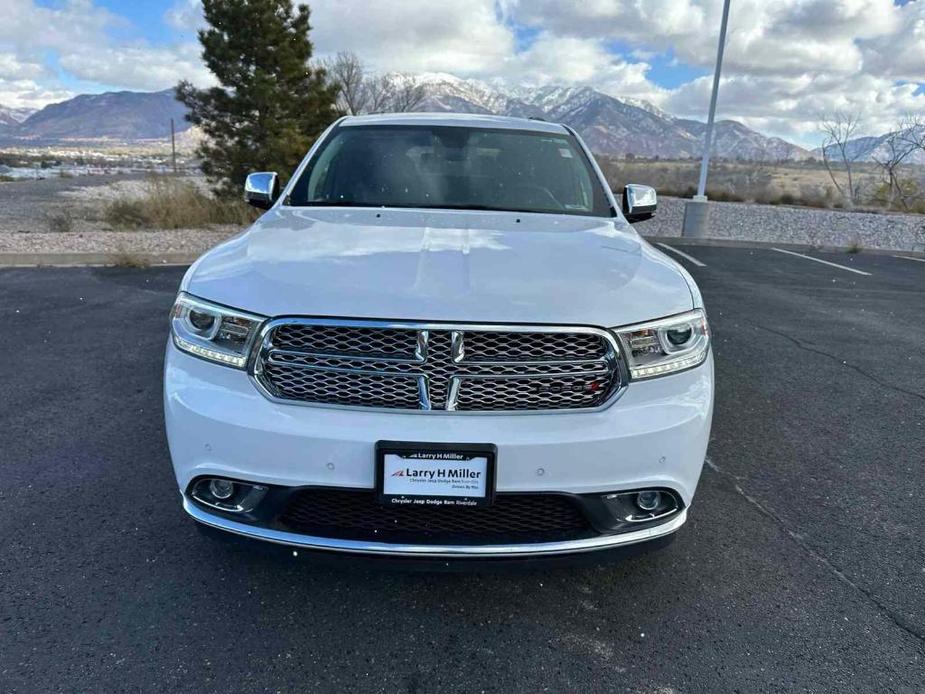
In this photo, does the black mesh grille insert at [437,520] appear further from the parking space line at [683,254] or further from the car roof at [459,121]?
the parking space line at [683,254]

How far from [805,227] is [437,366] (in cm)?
→ 1915

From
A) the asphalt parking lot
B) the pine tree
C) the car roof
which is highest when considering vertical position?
the pine tree

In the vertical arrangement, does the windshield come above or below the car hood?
above

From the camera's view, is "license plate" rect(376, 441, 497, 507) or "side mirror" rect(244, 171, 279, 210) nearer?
"license plate" rect(376, 441, 497, 507)

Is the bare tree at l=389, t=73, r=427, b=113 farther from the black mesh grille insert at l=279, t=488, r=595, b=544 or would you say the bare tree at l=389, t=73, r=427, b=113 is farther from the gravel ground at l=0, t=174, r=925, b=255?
the black mesh grille insert at l=279, t=488, r=595, b=544

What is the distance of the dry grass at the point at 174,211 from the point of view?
12.0 metres

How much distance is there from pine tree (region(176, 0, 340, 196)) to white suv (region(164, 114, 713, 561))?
1138 centimetres

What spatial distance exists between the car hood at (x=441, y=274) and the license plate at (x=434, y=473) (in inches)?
15.4

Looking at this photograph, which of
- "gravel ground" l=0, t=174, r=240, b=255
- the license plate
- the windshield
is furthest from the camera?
"gravel ground" l=0, t=174, r=240, b=255

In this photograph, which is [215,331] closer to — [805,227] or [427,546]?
[427,546]

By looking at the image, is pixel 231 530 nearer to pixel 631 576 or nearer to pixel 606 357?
pixel 606 357

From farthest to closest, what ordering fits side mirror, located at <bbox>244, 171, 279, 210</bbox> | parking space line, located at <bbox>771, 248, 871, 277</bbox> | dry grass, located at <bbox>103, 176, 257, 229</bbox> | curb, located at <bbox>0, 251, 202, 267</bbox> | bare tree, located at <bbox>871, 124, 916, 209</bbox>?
bare tree, located at <bbox>871, 124, 916, 209</bbox>, dry grass, located at <bbox>103, 176, 257, 229</bbox>, parking space line, located at <bbox>771, 248, 871, 277</bbox>, curb, located at <bbox>0, 251, 202, 267</bbox>, side mirror, located at <bbox>244, 171, 279, 210</bbox>

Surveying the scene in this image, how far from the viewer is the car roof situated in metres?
3.76

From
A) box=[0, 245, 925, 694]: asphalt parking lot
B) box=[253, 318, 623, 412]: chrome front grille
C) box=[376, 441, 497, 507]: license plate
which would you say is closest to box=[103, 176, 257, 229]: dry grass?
box=[0, 245, 925, 694]: asphalt parking lot
